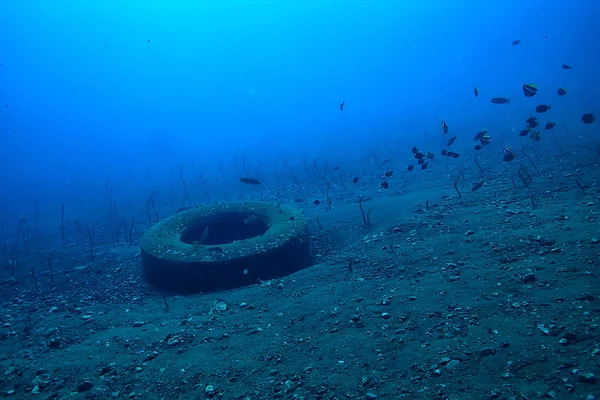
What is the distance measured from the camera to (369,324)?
14.9 feet

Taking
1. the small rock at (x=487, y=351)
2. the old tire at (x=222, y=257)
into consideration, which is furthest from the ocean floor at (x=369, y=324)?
the old tire at (x=222, y=257)

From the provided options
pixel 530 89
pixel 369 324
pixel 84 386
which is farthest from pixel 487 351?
pixel 530 89

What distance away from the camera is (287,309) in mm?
5473

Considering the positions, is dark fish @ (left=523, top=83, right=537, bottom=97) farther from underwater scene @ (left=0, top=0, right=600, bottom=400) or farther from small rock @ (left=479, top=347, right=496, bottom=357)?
small rock @ (left=479, top=347, right=496, bottom=357)

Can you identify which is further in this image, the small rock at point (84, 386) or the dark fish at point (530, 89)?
the dark fish at point (530, 89)

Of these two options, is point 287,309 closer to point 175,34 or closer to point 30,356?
point 30,356

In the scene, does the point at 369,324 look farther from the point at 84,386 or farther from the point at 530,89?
the point at 530,89

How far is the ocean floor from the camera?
3316 millimetres

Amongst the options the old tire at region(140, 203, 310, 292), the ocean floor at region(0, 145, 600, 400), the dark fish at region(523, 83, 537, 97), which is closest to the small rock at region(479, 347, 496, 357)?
the ocean floor at region(0, 145, 600, 400)

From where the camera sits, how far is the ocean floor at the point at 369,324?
3316 millimetres

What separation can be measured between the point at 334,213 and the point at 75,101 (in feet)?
583

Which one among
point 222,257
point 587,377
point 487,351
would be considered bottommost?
point 587,377

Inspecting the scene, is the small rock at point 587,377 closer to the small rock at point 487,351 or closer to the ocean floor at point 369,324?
the ocean floor at point 369,324

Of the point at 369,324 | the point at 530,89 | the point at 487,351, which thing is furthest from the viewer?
the point at 530,89
